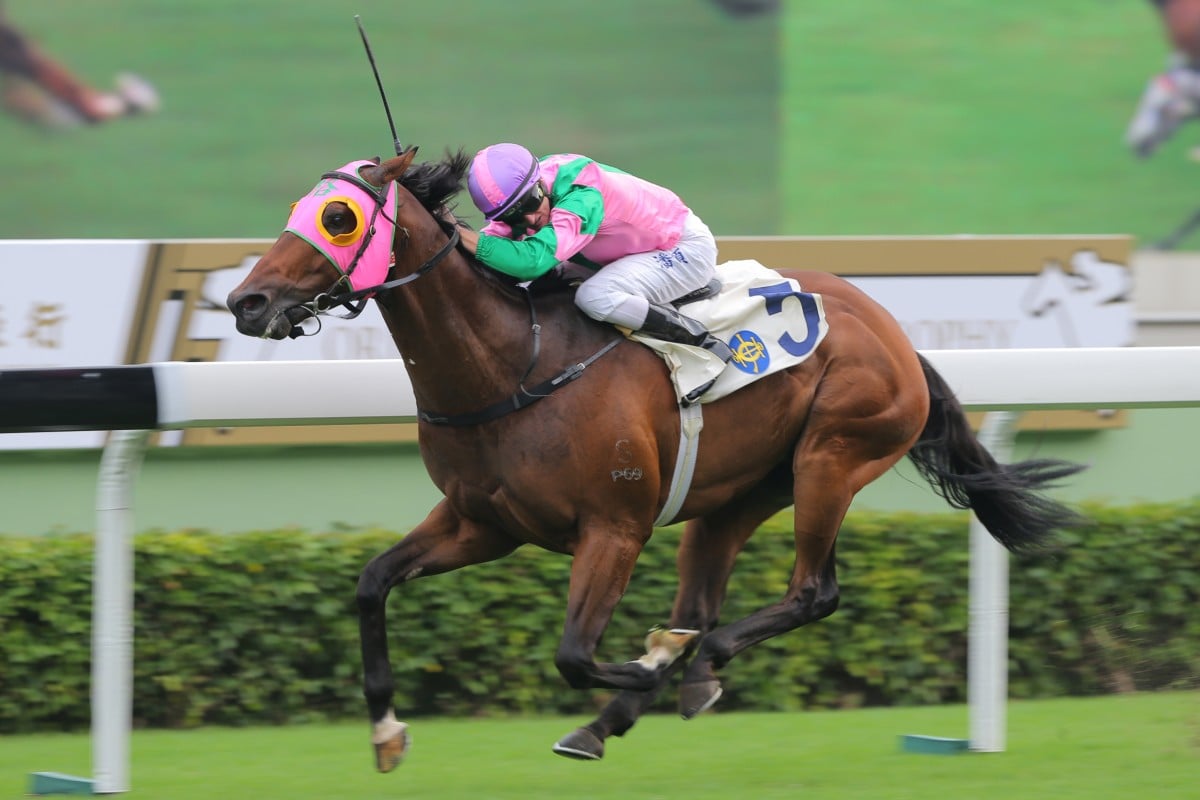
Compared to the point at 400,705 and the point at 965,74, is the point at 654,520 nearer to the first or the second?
the point at 400,705

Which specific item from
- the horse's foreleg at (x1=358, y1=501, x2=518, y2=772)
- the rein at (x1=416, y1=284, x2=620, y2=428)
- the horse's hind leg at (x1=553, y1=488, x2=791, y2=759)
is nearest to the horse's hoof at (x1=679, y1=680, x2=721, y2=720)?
the horse's hind leg at (x1=553, y1=488, x2=791, y2=759)

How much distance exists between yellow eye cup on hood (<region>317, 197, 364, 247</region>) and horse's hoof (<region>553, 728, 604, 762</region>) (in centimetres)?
132

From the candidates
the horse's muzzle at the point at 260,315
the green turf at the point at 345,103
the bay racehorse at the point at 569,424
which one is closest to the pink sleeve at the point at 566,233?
the bay racehorse at the point at 569,424

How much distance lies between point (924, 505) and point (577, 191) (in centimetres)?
374

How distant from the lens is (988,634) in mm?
4602

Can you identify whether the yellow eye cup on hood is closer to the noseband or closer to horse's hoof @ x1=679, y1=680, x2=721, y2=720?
the noseband

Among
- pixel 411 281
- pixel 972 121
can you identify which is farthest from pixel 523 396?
pixel 972 121

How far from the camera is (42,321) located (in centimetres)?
633

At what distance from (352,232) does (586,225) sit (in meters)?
0.61

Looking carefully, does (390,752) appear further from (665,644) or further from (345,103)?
(345,103)

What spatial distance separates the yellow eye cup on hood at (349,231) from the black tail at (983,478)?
1798 mm

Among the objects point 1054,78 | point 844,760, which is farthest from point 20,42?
point 844,760

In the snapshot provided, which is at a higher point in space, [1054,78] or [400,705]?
[1054,78]

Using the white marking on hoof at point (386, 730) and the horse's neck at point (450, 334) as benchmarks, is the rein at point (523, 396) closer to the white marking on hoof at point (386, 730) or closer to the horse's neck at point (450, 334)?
the horse's neck at point (450, 334)
